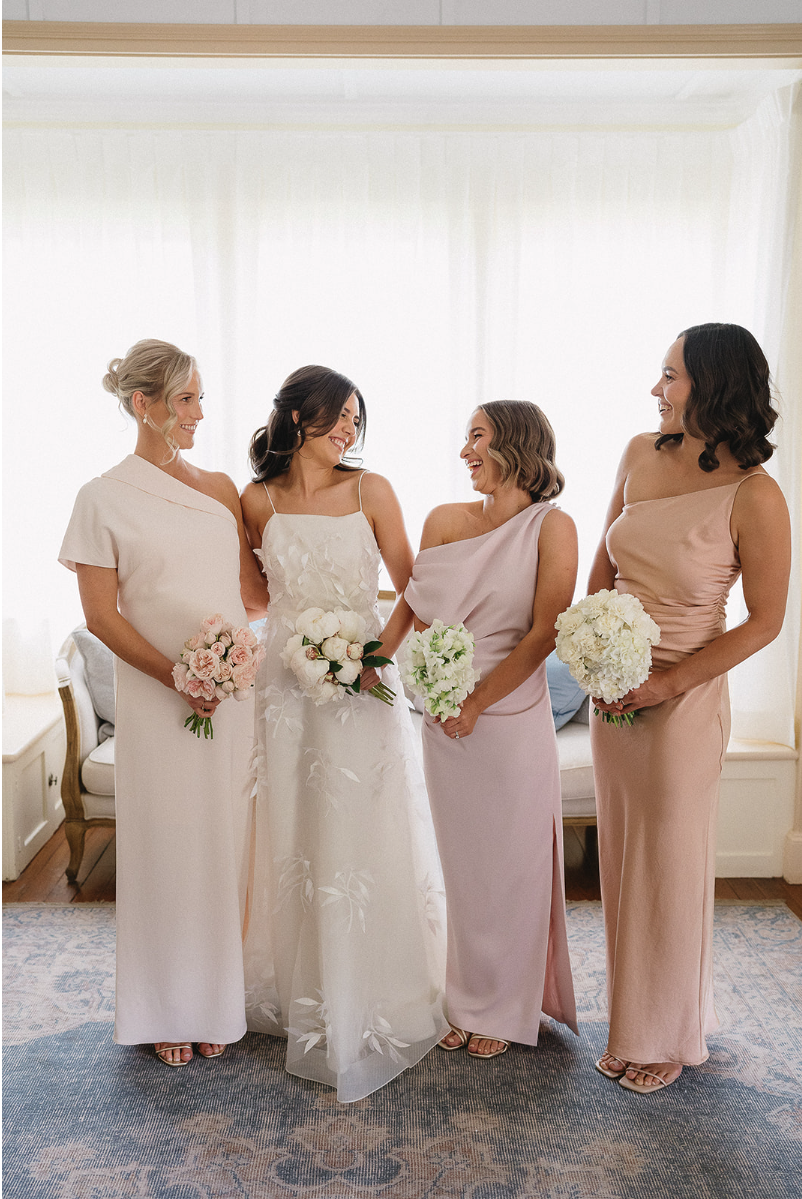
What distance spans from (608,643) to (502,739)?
0.53 m

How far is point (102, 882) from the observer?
4.13 meters

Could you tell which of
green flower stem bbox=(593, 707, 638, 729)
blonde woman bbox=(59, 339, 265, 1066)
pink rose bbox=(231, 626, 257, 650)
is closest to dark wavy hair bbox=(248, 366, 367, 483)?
blonde woman bbox=(59, 339, 265, 1066)

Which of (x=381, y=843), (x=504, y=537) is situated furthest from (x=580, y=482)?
(x=381, y=843)

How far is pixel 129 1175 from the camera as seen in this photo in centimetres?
235

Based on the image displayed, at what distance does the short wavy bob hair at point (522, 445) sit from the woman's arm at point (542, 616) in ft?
0.41

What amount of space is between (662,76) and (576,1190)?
4.21 metres

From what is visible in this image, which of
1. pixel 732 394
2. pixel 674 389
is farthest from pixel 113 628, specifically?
pixel 732 394

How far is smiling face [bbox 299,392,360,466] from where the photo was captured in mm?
2771

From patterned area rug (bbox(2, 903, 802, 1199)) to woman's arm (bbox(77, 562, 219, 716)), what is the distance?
1.17m

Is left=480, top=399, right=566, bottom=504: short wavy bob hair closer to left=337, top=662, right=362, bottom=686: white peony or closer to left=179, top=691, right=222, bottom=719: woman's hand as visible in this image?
left=337, top=662, right=362, bottom=686: white peony

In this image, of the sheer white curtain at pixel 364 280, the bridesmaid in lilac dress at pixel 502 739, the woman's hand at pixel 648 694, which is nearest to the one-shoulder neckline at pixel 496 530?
the bridesmaid in lilac dress at pixel 502 739

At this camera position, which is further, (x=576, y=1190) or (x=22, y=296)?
(x=22, y=296)

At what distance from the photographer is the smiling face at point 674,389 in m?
2.53

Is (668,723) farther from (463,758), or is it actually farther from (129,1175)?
(129,1175)
